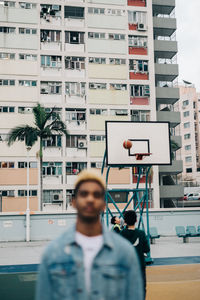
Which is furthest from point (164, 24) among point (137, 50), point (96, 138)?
point (96, 138)

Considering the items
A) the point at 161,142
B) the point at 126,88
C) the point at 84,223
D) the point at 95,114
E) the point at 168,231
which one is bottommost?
the point at 168,231

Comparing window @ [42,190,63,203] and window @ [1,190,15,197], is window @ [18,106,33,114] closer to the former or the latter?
window @ [1,190,15,197]

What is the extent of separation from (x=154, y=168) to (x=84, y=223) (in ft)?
135

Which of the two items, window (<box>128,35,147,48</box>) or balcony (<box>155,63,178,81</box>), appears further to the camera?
balcony (<box>155,63,178,81</box>)

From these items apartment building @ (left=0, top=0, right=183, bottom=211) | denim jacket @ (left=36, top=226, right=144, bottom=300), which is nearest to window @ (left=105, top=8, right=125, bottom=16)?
apartment building @ (left=0, top=0, right=183, bottom=211)

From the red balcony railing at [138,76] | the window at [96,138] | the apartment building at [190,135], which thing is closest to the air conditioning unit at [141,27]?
the red balcony railing at [138,76]

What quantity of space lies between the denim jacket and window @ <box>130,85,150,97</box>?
42.5 meters

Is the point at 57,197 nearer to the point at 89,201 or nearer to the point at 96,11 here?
the point at 96,11

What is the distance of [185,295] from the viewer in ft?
28.8

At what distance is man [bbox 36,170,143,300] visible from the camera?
7.97ft

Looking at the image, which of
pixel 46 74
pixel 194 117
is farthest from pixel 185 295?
pixel 194 117

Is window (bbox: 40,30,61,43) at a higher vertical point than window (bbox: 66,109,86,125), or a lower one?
higher

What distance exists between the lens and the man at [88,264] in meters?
2.43

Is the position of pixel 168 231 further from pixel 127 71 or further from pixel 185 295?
pixel 127 71
